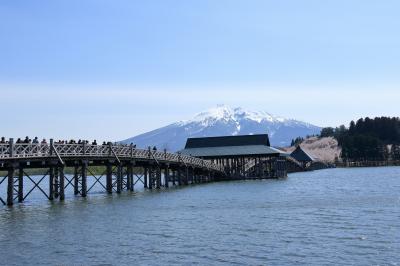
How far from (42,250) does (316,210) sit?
67.4ft

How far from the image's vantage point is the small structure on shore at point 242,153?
96.7m

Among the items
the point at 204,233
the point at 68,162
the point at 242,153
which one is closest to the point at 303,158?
the point at 242,153

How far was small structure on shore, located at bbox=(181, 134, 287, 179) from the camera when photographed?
96.7 meters

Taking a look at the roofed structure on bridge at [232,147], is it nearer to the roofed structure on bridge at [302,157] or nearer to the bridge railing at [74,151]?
the bridge railing at [74,151]

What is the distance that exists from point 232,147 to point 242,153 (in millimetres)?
6905

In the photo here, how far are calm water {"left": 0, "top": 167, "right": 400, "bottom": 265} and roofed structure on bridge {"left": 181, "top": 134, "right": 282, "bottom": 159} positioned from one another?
160 feet

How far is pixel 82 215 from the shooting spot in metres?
39.4

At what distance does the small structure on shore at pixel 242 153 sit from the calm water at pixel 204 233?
49.1 meters

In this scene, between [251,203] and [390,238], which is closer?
[390,238]

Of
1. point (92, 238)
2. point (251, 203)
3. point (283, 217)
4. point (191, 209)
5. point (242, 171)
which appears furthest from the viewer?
point (242, 171)

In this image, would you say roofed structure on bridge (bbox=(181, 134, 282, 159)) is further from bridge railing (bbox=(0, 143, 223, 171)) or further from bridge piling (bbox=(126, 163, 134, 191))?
bridge piling (bbox=(126, 163, 134, 191))

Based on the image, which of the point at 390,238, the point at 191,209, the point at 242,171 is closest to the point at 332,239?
the point at 390,238

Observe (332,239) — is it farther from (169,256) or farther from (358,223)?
(169,256)

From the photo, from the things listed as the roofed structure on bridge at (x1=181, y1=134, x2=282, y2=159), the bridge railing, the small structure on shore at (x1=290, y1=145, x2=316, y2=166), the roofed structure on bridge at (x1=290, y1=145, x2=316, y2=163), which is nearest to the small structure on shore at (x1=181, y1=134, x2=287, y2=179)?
the roofed structure on bridge at (x1=181, y1=134, x2=282, y2=159)
